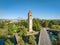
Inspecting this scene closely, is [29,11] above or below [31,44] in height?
above

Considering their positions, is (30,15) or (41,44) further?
(30,15)

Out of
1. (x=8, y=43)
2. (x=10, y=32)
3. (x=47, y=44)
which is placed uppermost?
(x=47, y=44)

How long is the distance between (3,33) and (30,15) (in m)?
4.28

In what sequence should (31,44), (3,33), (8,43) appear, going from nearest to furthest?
(31,44) < (8,43) < (3,33)

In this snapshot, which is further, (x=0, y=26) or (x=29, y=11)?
(x=0, y=26)

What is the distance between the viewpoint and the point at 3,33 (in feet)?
46.0

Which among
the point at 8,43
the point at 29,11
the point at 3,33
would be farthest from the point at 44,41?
the point at 29,11

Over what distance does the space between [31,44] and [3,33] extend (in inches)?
405

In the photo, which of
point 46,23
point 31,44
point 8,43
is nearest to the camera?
point 31,44

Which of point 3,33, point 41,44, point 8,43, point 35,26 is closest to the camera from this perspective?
point 41,44

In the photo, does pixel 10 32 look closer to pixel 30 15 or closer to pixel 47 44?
pixel 30 15

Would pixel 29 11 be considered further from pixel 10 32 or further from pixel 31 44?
pixel 31 44

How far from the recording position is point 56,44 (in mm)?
8531

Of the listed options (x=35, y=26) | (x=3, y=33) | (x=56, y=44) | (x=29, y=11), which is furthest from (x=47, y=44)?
(x=35, y=26)
